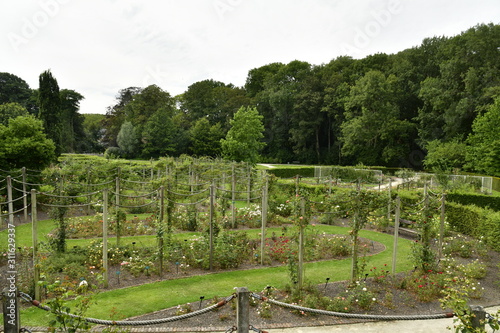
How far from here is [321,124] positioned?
49969 millimetres

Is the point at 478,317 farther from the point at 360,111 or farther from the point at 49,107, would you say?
the point at 360,111

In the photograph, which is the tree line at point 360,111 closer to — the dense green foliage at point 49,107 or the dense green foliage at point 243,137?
the dense green foliage at point 243,137

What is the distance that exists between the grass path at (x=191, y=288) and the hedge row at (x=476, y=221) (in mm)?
3488

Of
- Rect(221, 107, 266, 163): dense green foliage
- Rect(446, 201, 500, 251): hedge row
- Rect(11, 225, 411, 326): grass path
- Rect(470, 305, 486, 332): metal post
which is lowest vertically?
Rect(11, 225, 411, 326): grass path

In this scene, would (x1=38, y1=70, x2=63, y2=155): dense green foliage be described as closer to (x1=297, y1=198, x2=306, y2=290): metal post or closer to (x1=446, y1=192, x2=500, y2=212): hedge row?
(x1=297, y1=198, x2=306, y2=290): metal post

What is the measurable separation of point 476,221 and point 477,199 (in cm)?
370

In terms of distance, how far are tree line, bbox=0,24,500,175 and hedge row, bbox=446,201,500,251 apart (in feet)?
52.7

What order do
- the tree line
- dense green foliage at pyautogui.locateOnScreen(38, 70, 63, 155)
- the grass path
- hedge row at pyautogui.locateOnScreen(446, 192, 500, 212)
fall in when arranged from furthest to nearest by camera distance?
the tree line, dense green foliage at pyautogui.locateOnScreen(38, 70, 63, 155), hedge row at pyautogui.locateOnScreen(446, 192, 500, 212), the grass path

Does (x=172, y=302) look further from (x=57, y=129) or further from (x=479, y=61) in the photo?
(x=479, y=61)

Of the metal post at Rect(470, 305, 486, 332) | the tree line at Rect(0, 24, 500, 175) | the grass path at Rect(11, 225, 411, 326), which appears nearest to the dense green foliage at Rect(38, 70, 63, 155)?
the tree line at Rect(0, 24, 500, 175)

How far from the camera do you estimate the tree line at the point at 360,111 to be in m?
31.7

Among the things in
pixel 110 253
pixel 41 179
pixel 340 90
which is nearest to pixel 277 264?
pixel 110 253

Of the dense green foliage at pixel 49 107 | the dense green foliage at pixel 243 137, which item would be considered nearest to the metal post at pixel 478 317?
the dense green foliage at pixel 243 137

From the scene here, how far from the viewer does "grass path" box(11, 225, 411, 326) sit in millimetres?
6285
